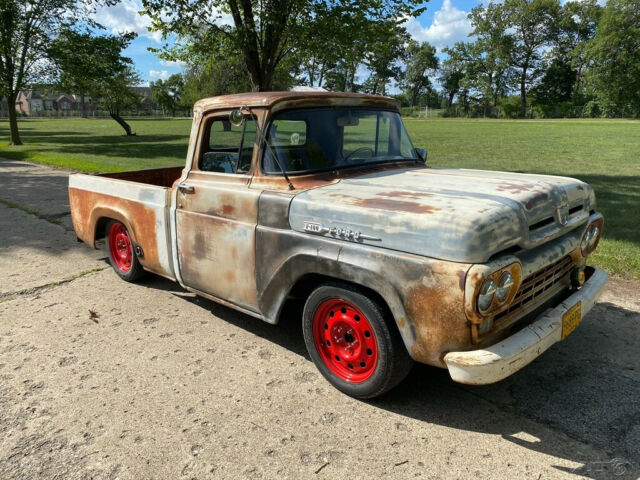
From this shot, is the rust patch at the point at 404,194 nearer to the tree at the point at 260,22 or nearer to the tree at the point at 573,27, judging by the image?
the tree at the point at 260,22

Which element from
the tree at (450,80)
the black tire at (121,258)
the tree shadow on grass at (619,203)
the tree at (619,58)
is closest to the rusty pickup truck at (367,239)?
the black tire at (121,258)

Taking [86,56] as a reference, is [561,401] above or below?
below

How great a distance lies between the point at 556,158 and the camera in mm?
15648

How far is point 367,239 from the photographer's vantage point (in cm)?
276

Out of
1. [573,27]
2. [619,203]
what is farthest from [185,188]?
[573,27]

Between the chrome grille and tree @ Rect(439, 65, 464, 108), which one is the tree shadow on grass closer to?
the chrome grille

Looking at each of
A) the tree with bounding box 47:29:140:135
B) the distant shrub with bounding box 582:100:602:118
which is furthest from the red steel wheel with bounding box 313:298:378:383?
the distant shrub with bounding box 582:100:602:118

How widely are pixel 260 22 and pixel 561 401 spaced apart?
10325 millimetres

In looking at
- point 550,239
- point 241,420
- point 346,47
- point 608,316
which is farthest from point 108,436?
point 346,47

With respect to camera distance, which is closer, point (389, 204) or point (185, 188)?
point (389, 204)

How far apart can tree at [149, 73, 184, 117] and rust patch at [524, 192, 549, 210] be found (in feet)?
381

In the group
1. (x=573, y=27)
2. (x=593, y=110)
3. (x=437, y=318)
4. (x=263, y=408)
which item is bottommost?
(x=263, y=408)

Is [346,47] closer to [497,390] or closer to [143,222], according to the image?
[143,222]

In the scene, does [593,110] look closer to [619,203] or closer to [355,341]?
[619,203]
